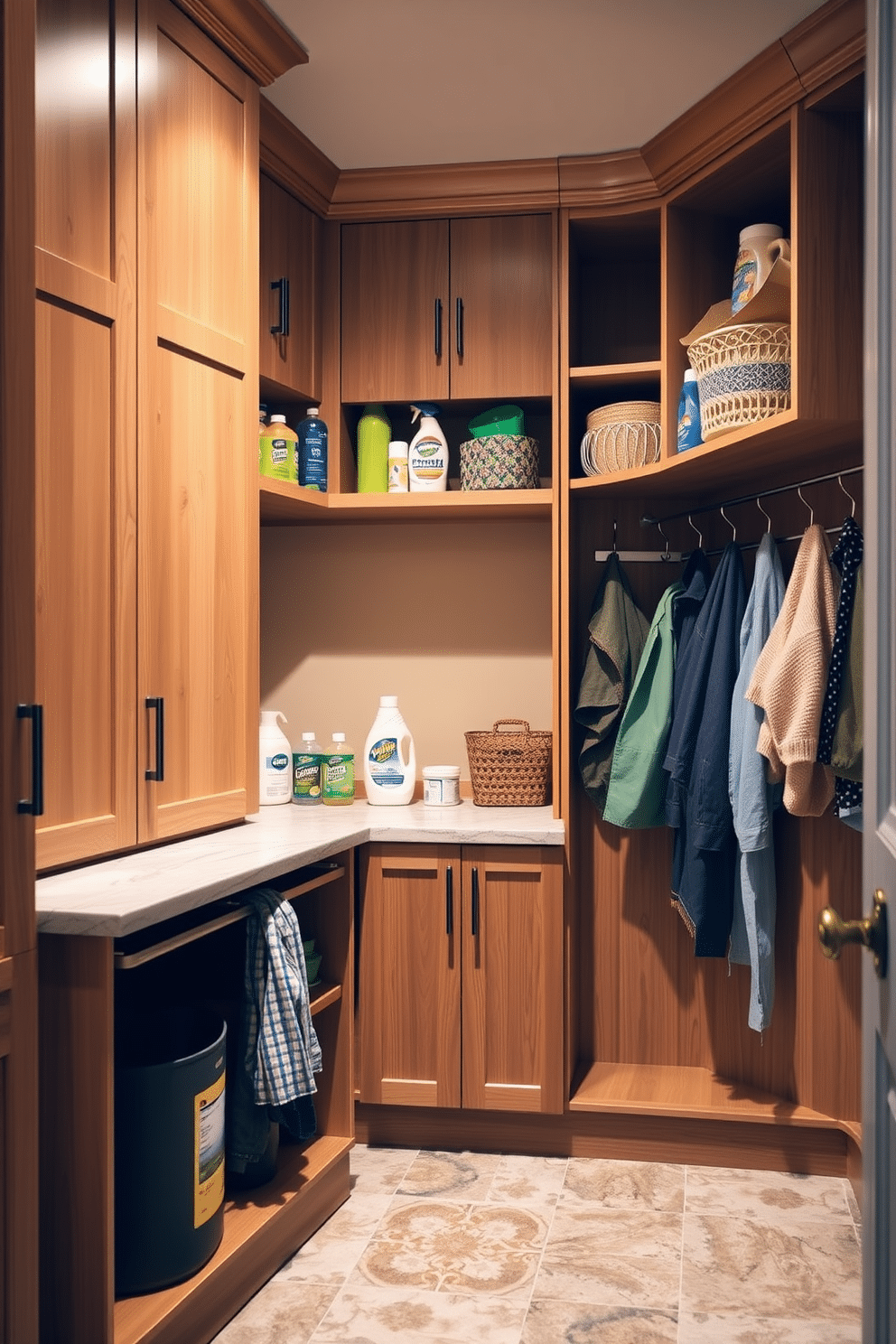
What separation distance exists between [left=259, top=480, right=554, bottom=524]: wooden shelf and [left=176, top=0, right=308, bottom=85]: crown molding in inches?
36.9

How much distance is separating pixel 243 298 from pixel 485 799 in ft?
4.74

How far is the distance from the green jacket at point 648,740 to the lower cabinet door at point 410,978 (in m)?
0.49

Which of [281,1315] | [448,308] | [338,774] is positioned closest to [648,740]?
[338,774]

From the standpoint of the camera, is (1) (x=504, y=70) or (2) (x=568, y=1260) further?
(1) (x=504, y=70)

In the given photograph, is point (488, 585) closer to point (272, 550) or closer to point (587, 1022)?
point (272, 550)

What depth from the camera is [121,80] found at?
2.02 metres

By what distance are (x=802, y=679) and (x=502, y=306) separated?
52.7 inches

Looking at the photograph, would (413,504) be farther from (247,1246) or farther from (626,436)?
(247,1246)

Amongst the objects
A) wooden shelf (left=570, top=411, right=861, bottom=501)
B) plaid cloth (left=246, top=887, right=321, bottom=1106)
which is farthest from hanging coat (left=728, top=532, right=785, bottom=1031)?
plaid cloth (left=246, top=887, right=321, bottom=1106)

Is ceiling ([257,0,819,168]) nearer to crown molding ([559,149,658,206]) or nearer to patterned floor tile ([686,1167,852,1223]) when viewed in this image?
crown molding ([559,149,658,206])

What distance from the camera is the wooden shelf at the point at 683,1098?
2803mm

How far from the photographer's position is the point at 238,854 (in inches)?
86.5

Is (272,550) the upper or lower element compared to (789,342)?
lower

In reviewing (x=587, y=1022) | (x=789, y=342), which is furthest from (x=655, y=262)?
(x=587, y=1022)
